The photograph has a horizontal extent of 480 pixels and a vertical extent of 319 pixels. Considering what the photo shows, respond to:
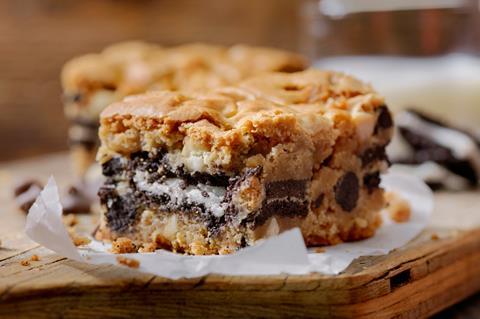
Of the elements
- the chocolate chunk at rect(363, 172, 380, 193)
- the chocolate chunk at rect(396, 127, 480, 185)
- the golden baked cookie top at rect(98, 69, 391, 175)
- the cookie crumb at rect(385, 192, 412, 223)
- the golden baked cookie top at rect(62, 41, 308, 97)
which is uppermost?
the golden baked cookie top at rect(98, 69, 391, 175)

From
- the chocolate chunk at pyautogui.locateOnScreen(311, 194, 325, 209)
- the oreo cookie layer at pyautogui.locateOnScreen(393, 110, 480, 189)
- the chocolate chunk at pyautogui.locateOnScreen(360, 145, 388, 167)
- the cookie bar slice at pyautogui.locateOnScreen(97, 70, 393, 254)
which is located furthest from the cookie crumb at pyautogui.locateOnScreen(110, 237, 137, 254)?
the oreo cookie layer at pyautogui.locateOnScreen(393, 110, 480, 189)

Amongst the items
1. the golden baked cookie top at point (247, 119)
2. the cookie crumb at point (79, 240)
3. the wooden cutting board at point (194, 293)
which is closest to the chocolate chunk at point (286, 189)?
the golden baked cookie top at point (247, 119)

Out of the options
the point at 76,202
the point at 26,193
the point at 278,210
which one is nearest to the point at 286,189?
the point at 278,210

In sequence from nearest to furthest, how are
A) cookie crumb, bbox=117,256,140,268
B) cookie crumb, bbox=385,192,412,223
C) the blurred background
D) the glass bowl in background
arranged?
cookie crumb, bbox=117,256,140,268, cookie crumb, bbox=385,192,412,223, the glass bowl in background, the blurred background

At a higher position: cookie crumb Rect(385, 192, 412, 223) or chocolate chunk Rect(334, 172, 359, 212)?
chocolate chunk Rect(334, 172, 359, 212)

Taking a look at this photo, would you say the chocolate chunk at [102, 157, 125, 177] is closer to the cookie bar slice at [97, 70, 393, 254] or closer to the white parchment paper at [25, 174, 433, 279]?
the cookie bar slice at [97, 70, 393, 254]

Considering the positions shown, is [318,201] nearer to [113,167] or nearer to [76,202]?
[113,167]

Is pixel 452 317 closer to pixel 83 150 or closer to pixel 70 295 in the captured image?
pixel 70 295

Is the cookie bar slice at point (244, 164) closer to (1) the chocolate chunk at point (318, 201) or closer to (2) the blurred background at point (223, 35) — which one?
(1) the chocolate chunk at point (318, 201)
